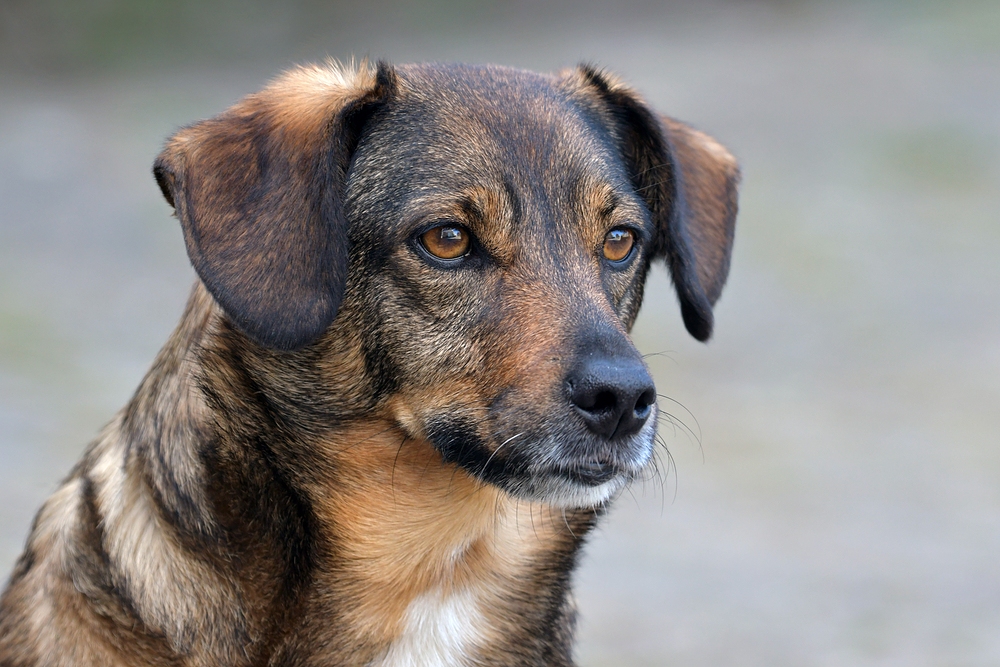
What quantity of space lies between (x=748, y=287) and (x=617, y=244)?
24.0 feet

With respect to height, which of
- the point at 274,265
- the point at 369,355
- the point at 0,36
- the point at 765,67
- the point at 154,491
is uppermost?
the point at 274,265

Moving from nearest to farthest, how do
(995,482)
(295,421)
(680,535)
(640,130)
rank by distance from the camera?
(295,421) < (640,130) < (680,535) < (995,482)

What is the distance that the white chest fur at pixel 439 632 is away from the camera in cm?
346

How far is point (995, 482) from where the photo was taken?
781 cm

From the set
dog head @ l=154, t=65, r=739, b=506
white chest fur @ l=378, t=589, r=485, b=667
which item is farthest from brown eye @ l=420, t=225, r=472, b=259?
white chest fur @ l=378, t=589, r=485, b=667

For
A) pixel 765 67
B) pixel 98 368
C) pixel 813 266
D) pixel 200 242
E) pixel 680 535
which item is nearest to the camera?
pixel 200 242

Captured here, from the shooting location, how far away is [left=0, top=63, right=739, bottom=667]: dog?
318 centimetres

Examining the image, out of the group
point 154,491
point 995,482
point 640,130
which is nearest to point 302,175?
point 154,491

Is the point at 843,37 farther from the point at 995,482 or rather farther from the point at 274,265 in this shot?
the point at 274,265

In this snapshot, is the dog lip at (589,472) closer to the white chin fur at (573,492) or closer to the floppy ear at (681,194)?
the white chin fur at (573,492)

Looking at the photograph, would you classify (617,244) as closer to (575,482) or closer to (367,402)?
(575,482)

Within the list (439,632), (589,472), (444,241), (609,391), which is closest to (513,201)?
(444,241)

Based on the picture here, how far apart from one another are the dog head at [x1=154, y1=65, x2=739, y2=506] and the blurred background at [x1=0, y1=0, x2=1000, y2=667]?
2779 mm

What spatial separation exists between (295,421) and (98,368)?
627 centimetres
